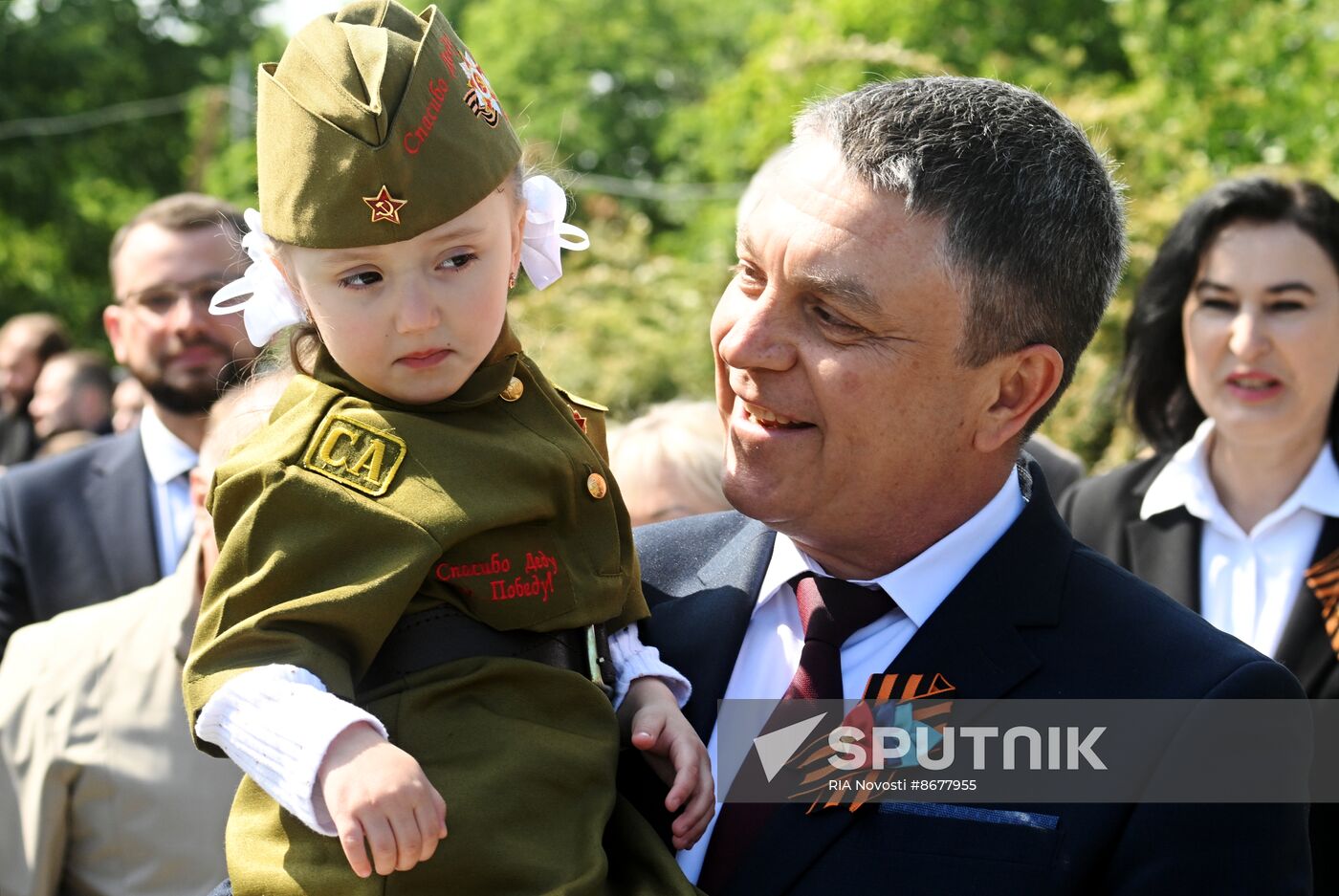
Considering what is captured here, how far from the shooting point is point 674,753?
8.04ft

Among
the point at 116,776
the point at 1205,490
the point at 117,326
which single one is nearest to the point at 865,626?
the point at 116,776

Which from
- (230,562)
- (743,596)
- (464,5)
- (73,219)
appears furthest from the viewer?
(464,5)

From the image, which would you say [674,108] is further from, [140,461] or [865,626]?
[865,626]

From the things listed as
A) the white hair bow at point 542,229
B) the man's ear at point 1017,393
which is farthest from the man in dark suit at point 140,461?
the man's ear at point 1017,393

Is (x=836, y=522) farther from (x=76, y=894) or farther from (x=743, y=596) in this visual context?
(x=76, y=894)

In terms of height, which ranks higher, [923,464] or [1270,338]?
[923,464]

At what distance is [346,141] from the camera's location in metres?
2.30

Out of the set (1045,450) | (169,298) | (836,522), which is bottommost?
(1045,450)

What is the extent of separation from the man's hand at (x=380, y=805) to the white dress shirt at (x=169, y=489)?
11.9 feet

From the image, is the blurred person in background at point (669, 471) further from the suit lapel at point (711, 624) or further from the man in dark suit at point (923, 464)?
the man in dark suit at point (923, 464)

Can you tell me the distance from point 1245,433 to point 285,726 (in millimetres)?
3868

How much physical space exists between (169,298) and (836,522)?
385cm

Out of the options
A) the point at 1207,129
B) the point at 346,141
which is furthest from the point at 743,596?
the point at 1207,129

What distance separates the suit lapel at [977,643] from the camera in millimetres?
2447
